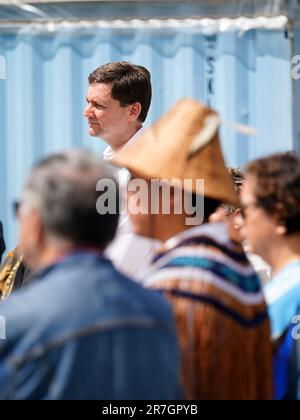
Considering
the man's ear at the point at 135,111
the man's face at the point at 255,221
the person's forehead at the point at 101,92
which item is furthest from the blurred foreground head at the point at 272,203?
the person's forehead at the point at 101,92

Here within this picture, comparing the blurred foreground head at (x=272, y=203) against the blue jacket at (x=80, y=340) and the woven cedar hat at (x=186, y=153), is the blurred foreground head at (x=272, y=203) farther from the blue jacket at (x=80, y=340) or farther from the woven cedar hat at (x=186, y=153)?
the blue jacket at (x=80, y=340)

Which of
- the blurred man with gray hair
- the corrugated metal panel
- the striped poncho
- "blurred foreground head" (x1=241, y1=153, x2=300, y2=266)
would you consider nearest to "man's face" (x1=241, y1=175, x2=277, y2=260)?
"blurred foreground head" (x1=241, y1=153, x2=300, y2=266)

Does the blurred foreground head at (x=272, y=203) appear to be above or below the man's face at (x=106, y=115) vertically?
below

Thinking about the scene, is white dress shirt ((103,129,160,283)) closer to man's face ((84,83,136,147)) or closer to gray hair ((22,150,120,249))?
gray hair ((22,150,120,249))

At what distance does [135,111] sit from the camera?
11.3 feet

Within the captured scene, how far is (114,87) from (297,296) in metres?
1.56

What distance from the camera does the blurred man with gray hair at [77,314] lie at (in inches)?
63.8

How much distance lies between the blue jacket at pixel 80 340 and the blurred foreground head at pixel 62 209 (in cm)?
4

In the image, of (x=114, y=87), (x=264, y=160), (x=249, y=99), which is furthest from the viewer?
(x=249, y=99)
